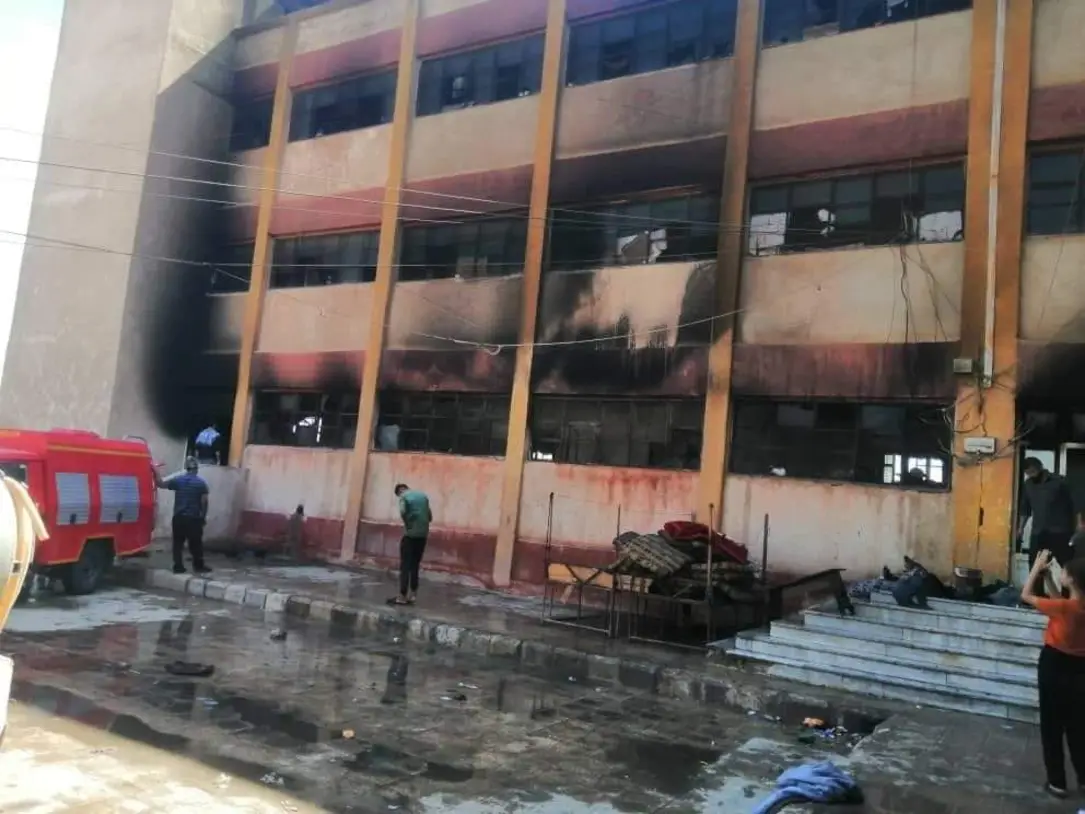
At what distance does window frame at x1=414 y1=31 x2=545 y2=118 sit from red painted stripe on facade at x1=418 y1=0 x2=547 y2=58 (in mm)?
→ 147

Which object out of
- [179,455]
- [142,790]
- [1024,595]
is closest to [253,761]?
[142,790]

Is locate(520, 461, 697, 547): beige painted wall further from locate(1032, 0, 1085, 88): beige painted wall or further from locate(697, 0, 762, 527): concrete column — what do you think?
locate(1032, 0, 1085, 88): beige painted wall

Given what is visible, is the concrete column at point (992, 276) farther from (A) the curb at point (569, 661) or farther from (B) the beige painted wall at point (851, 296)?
(A) the curb at point (569, 661)

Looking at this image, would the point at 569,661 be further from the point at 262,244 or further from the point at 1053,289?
the point at 262,244

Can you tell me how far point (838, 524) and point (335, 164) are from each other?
12861 mm

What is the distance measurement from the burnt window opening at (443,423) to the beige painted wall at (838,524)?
461 centimetres

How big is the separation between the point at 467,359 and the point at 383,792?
1074 cm

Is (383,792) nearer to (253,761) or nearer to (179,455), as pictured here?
(253,761)

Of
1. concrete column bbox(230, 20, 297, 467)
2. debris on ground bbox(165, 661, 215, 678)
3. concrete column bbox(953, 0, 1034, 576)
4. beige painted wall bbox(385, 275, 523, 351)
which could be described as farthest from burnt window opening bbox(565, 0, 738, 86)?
debris on ground bbox(165, 661, 215, 678)

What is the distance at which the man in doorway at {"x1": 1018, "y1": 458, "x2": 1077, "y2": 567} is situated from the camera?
28.9 ft

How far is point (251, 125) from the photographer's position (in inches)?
798

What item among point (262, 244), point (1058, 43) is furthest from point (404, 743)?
point (262, 244)

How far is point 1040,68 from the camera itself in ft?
37.1

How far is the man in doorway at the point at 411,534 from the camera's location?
1239cm
